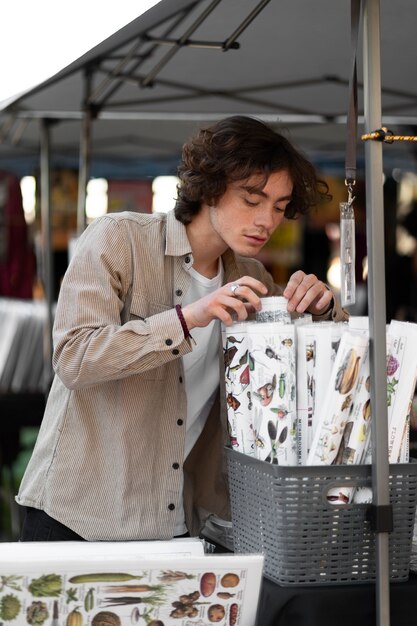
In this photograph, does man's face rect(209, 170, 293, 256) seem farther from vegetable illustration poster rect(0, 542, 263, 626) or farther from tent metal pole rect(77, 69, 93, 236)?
tent metal pole rect(77, 69, 93, 236)

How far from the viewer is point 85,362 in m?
2.00

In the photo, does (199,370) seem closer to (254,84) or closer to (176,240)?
(176,240)

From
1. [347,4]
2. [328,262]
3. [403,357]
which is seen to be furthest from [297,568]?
[328,262]

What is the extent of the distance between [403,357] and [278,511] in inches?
14.0

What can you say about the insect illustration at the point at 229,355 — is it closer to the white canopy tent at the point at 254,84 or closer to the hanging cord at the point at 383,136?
the white canopy tent at the point at 254,84

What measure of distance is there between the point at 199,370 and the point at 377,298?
605 millimetres

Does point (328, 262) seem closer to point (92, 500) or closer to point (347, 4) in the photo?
point (347, 4)

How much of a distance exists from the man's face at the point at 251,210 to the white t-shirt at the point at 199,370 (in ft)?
0.50

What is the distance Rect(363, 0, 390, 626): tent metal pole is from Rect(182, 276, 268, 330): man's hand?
22cm

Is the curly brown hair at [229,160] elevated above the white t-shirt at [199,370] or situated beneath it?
elevated above

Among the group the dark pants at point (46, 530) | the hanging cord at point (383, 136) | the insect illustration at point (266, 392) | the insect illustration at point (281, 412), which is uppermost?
the hanging cord at point (383, 136)

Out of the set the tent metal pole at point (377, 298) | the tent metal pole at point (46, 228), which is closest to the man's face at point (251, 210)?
the tent metal pole at point (377, 298)

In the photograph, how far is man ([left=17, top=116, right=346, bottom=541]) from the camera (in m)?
2.15

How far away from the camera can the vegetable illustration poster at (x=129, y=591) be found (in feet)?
5.41
